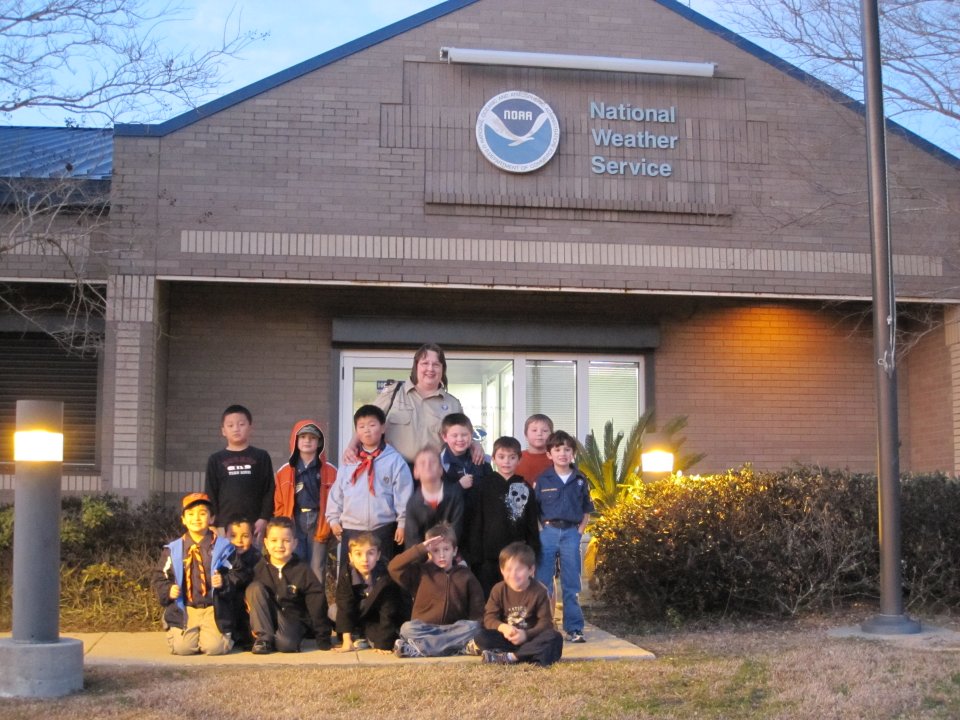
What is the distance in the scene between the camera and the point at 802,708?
611cm

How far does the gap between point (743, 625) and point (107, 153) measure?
10326 millimetres

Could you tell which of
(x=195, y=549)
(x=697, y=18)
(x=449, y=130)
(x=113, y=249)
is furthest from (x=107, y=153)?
(x=195, y=549)

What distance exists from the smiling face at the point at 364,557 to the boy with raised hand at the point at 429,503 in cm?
28

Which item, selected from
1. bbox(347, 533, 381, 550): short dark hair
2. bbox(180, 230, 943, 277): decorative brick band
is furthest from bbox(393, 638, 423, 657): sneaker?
bbox(180, 230, 943, 277): decorative brick band

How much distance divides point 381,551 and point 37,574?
2.20m

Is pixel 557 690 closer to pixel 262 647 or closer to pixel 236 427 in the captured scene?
pixel 262 647

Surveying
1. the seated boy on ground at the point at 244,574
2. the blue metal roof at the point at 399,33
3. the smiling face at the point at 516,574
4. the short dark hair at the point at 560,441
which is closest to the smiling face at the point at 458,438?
the short dark hair at the point at 560,441

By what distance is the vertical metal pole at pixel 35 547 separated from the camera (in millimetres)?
6395

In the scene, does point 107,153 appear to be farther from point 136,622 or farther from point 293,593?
point 293,593

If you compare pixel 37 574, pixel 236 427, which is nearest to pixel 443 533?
pixel 236 427

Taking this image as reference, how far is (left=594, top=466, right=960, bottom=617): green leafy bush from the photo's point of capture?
9086mm

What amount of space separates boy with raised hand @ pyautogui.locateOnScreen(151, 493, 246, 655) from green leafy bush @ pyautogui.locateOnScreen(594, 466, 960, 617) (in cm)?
314

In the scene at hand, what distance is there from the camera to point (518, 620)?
7172 mm

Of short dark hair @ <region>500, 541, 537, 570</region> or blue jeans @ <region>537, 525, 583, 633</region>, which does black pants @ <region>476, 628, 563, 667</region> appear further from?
blue jeans @ <region>537, 525, 583, 633</region>
